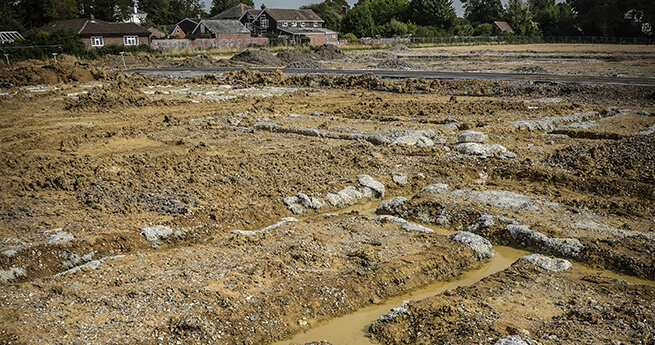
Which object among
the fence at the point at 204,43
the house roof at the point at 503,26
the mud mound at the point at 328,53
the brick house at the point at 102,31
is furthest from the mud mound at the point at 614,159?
the house roof at the point at 503,26

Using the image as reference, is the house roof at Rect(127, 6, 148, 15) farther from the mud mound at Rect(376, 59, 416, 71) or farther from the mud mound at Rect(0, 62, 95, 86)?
the mud mound at Rect(376, 59, 416, 71)

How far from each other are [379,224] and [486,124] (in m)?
8.86

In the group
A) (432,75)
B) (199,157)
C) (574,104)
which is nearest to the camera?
(199,157)

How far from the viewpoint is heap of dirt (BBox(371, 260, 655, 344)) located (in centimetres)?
530

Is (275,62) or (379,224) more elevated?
(275,62)

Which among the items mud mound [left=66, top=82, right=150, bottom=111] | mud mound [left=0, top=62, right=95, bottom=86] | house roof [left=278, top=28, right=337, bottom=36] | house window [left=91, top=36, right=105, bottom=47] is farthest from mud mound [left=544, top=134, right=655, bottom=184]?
house roof [left=278, top=28, right=337, bottom=36]

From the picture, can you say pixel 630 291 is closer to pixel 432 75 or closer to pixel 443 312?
pixel 443 312

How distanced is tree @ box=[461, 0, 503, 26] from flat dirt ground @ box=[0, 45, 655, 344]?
8452cm

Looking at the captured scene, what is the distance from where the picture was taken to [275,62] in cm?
4272

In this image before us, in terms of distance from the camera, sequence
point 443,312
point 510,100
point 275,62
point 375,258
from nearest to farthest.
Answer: point 443,312
point 375,258
point 510,100
point 275,62

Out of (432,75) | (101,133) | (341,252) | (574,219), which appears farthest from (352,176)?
(432,75)

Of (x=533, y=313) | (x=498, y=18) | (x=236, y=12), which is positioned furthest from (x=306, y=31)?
(x=533, y=313)

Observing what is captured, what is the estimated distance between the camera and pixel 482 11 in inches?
3848

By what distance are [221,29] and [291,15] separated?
15.7m
